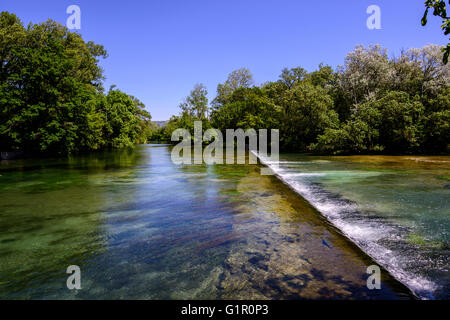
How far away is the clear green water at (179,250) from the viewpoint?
3.37m

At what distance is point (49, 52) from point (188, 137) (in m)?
43.4

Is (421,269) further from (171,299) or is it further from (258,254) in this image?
(171,299)

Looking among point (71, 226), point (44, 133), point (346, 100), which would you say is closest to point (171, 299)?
point (71, 226)

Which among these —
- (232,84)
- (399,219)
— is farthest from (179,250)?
(232,84)

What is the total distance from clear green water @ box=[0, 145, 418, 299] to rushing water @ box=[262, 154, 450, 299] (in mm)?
247

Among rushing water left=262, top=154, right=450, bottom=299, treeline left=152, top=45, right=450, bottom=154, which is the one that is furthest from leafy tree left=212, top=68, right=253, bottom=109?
rushing water left=262, top=154, right=450, bottom=299

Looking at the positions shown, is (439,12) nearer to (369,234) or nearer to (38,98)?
(369,234)

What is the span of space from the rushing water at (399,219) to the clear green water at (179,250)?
0.81ft

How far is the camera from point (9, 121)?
24891 mm

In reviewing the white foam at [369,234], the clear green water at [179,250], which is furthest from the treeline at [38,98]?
the white foam at [369,234]

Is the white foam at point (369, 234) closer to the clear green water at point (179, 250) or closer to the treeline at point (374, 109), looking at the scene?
the clear green water at point (179, 250)

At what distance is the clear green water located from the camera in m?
3.37

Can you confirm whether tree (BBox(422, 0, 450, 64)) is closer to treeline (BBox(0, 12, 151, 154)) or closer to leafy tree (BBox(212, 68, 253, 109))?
treeline (BBox(0, 12, 151, 154))

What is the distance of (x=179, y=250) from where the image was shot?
4562 millimetres
